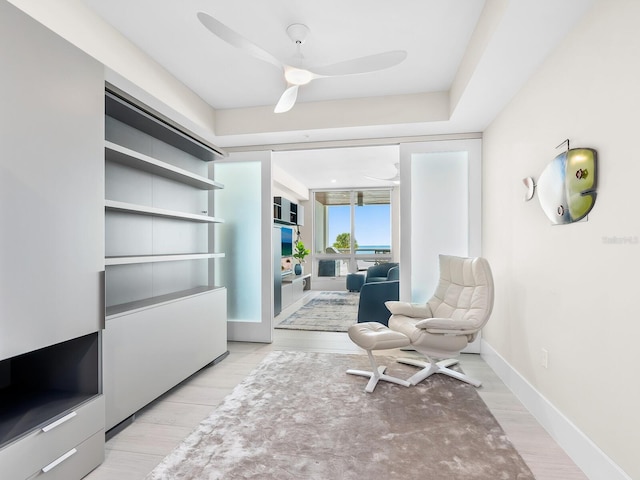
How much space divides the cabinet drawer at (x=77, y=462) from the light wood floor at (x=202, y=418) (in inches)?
2.2

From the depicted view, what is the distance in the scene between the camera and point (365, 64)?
2.10 m

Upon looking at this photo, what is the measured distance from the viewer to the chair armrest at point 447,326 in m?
2.62

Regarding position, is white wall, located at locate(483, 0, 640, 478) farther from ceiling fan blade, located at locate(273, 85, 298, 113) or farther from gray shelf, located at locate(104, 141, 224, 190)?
gray shelf, located at locate(104, 141, 224, 190)

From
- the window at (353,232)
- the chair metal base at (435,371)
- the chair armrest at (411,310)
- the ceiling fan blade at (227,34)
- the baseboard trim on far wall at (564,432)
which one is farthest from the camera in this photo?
the window at (353,232)

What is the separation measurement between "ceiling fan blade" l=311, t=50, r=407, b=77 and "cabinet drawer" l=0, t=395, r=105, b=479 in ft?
7.67

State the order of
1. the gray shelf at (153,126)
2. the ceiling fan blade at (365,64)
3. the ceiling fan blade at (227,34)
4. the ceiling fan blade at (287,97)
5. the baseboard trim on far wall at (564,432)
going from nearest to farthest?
the baseboard trim on far wall at (564,432) < the ceiling fan blade at (227,34) < the ceiling fan blade at (365,64) < the gray shelf at (153,126) < the ceiling fan blade at (287,97)

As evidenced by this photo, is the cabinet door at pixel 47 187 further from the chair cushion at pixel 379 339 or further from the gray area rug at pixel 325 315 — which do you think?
the gray area rug at pixel 325 315

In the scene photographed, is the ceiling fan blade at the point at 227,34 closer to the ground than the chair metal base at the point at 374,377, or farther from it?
farther from it

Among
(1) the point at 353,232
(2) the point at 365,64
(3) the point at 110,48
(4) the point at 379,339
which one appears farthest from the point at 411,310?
(1) the point at 353,232

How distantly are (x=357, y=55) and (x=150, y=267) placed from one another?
8.09 feet

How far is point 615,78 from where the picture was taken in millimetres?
1526

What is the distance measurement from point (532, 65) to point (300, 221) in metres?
6.03

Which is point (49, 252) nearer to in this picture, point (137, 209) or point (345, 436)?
point (137, 209)

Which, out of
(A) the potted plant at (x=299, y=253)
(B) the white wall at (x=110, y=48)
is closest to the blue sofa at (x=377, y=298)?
(B) the white wall at (x=110, y=48)
